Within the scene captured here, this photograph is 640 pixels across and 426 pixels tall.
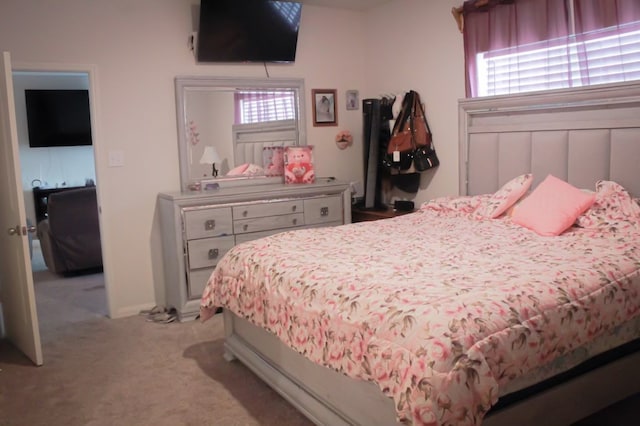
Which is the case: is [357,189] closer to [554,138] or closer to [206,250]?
[206,250]

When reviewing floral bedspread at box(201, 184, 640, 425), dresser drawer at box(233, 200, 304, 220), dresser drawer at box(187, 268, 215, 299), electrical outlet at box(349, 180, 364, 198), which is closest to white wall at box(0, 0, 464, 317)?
dresser drawer at box(187, 268, 215, 299)

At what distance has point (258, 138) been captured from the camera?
186 inches

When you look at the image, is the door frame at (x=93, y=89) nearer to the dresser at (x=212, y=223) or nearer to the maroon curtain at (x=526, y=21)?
the dresser at (x=212, y=223)

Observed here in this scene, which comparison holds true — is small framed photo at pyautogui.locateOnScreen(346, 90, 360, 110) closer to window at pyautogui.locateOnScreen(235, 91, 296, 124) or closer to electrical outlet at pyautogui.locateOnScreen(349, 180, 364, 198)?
window at pyautogui.locateOnScreen(235, 91, 296, 124)

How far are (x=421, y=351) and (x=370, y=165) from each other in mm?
3258

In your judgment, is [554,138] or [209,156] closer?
[554,138]

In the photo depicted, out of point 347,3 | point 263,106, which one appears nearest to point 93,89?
point 263,106

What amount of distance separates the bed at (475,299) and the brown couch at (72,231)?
271cm

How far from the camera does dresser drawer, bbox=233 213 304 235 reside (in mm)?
→ 4215

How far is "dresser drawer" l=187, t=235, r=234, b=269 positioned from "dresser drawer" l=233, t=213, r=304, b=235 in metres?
0.11

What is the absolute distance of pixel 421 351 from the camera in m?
1.74

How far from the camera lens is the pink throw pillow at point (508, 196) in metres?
3.48

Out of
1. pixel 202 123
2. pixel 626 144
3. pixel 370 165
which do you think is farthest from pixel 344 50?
pixel 626 144

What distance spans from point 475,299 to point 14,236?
107 inches
